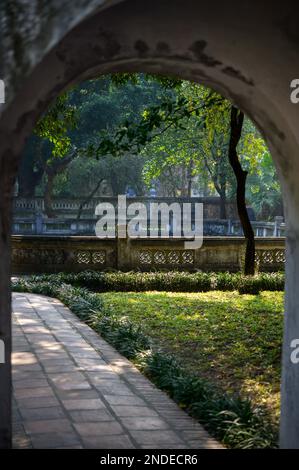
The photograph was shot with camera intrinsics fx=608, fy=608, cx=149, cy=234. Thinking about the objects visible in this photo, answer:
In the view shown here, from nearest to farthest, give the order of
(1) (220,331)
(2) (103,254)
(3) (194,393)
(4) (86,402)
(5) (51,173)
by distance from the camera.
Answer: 1. (4) (86,402)
2. (3) (194,393)
3. (1) (220,331)
4. (2) (103,254)
5. (5) (51,173)

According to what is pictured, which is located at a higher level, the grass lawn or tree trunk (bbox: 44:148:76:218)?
tree trunk (bbox: 44:148:76:218)

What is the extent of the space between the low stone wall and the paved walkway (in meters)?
6.54

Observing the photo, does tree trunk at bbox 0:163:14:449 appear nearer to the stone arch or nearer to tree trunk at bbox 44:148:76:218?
the stone arch

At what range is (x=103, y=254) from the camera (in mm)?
15281

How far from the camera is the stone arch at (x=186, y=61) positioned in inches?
142

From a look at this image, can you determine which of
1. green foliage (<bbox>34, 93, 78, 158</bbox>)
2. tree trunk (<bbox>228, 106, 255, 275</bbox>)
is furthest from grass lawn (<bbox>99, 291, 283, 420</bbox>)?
green foliage (<bbox>34, 93, 78, 158</bbox>)

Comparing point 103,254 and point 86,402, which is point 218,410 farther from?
point 103,254

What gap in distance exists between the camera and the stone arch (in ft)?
11.8

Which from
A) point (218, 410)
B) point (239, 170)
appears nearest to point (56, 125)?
point (239, 170)

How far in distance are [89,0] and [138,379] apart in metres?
4.60

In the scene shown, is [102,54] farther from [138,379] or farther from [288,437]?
[138,379]

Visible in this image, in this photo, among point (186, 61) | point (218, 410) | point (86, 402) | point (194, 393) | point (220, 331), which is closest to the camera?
point (186, 61)

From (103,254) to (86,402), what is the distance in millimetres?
9746

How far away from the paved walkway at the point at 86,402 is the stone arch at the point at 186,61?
101 cm
